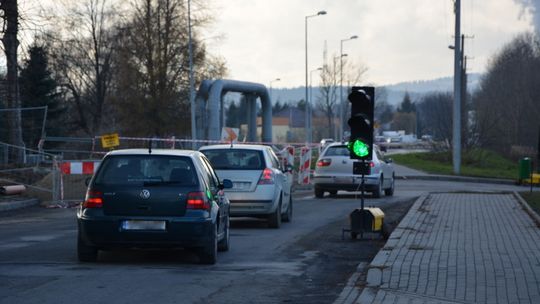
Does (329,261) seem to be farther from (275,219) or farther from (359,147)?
(275,219)

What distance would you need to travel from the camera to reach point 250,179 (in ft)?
58.6

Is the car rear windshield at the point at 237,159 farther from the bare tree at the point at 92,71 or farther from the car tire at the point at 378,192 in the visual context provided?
the bare tree at the point at 92,71

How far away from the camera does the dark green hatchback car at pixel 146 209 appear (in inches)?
470

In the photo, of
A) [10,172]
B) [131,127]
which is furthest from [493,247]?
[131,127]

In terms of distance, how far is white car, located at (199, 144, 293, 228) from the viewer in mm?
17812

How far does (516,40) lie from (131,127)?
63.5m

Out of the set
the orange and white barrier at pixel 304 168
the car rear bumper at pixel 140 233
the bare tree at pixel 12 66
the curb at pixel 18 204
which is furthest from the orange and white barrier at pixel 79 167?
the car rear bumper at pixel 140 233

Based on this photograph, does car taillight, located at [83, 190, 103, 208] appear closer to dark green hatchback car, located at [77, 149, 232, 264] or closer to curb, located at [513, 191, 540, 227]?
dark green hatchback car, located at [77, 149, 232, 264]

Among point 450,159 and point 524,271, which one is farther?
point 450,159

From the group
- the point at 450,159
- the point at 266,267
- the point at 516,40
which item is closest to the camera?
the point at 266,267

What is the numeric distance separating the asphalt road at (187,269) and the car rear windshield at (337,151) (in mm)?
9335

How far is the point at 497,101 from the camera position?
95438 mm

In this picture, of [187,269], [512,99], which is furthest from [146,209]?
[512,99]

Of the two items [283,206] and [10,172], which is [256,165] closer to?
[283,206]
